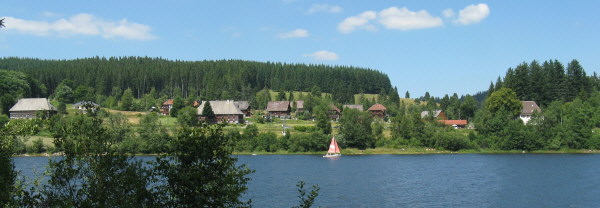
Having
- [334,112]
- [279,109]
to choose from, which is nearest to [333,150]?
[334,112]

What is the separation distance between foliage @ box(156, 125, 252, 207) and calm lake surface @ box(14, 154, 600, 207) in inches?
838

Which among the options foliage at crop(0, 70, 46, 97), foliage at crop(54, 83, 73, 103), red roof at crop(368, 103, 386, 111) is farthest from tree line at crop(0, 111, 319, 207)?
foliage at crop(54, 83, 73, 103)

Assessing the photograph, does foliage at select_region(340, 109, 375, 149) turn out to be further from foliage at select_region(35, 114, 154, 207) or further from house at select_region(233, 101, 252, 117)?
foliage at select_region(35, 114, 154, 207)

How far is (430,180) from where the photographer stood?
57.4 meters

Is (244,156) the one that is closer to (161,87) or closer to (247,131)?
(247,131)

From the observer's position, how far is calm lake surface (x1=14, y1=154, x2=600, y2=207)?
1783 inches

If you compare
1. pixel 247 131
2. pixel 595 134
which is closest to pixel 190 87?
pixel 247 131

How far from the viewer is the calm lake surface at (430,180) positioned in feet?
149

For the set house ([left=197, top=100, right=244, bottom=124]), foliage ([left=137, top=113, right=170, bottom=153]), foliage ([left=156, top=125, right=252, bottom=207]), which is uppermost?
house ([left=197, top=100, right=244, bottom=124])

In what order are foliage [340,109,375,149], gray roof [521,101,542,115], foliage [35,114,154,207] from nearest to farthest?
foliage [35,114,154,207]
foliage [340,109,375,149]
gray roof [521,101,542,115]

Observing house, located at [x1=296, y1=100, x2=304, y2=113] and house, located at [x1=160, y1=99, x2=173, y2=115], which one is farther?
house, located at [x1=296, y1=100, x2=304, y2=113]

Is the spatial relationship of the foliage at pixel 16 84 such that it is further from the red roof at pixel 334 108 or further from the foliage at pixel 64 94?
the red roof at pixel 334 108

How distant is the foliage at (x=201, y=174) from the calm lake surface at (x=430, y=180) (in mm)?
21295

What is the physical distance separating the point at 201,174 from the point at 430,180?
44.8 meters
